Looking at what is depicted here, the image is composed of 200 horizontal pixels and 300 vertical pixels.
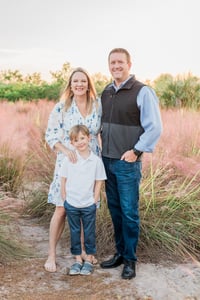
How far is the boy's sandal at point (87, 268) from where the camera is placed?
4.79 meters

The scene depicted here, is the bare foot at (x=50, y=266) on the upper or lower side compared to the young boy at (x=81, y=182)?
lower

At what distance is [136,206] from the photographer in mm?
4645

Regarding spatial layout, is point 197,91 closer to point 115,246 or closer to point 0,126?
point 0,126

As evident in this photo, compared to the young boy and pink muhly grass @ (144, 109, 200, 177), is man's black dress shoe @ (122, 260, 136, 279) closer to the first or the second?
the young boy

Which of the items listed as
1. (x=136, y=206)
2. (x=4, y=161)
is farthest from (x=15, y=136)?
(x=136, y=206)

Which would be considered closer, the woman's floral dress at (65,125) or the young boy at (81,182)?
the young boy at (81,182)

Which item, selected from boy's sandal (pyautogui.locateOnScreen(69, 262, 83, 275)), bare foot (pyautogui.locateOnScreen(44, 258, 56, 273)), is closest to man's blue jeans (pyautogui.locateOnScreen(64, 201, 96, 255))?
boy's sandal (pyautogui.locateOnScreen(69, 262, 83, 275))

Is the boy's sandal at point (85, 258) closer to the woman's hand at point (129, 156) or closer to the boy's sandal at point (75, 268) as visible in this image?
the boy's sandal at point (75, 268)

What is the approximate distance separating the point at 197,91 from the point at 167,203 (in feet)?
28.0

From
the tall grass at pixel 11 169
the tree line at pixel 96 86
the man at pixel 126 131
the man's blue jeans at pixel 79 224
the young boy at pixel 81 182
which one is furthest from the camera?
the tree line at pixel 96 86

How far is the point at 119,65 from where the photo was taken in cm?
448

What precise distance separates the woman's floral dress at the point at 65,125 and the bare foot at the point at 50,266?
1.77 feet

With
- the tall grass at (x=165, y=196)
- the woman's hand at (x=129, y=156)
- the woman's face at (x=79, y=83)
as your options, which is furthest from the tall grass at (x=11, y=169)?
the woman's hand at (x=129, y=156)

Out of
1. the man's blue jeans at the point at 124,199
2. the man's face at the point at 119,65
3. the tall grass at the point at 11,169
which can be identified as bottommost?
the tall grass at the point at 11,169
